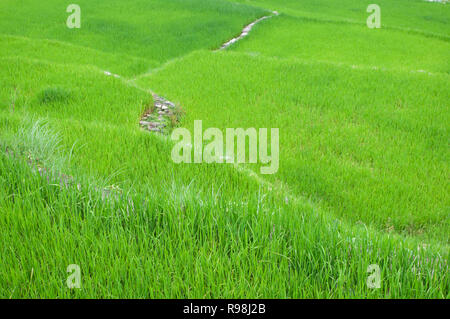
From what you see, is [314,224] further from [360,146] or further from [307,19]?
[307,19]

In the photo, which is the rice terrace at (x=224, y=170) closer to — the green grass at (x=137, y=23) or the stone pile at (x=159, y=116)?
the stone pile at (x=159, y=116)

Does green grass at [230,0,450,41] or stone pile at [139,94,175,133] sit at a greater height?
green grass at [230,0,450,41]

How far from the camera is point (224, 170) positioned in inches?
129

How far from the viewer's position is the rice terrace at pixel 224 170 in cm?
153

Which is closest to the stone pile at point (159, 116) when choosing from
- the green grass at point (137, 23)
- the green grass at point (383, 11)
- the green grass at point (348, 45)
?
the green grass at point (348, 45)

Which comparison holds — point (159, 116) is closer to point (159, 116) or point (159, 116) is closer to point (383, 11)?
point (159, 116)

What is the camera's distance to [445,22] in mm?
18969

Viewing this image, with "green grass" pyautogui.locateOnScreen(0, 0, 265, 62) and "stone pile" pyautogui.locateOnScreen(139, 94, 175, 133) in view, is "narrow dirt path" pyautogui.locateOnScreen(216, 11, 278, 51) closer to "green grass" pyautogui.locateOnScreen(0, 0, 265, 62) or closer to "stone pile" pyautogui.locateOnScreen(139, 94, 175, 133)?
"green grass" pyautogui.locateOnScreen(0, 0, 265, 62)

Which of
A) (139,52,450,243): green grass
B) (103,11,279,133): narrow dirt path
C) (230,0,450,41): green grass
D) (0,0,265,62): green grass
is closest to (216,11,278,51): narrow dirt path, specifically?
(0,0,265,62): green grass

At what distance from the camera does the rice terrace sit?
1.53 meters

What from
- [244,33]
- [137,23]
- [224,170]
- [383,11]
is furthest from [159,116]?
[383,11]

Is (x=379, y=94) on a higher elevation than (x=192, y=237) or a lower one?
higher
